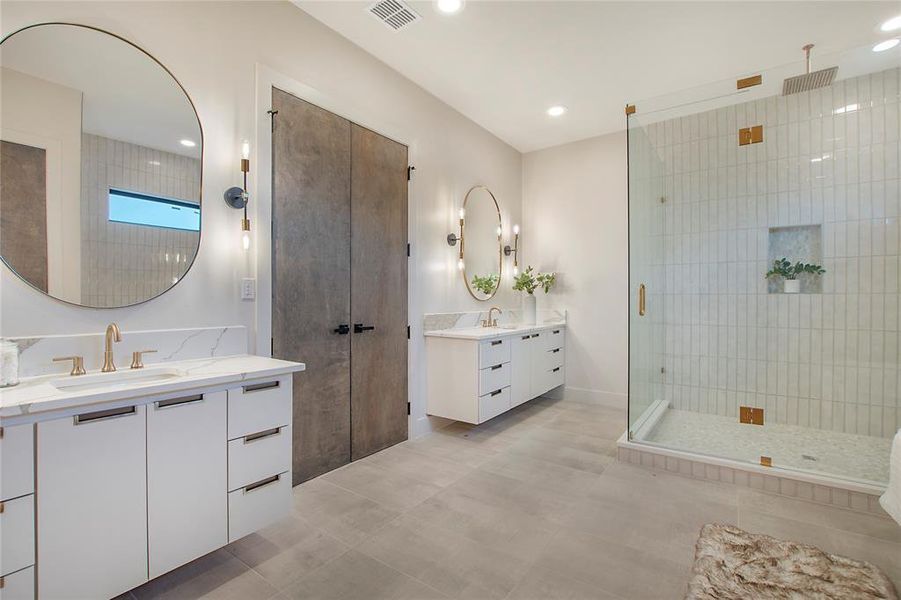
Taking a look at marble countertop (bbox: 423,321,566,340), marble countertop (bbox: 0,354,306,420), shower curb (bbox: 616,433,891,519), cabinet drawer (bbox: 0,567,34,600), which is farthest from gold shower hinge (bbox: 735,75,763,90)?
cabinet drawer (bbox: 0,567,34,600)

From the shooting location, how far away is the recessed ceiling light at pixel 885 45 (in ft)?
8.09

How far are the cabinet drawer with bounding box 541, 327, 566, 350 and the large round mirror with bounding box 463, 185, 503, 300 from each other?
0.69 m

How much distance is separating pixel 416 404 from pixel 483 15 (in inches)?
107

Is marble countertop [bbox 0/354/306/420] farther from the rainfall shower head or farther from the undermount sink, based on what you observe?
the rainfall shower head

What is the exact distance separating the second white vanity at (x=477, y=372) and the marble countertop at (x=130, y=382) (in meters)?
1.53

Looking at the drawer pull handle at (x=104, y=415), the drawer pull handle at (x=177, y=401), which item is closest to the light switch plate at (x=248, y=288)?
the drawer pull handle at (x=177, y=401)

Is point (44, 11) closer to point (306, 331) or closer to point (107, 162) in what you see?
point (107, 162)

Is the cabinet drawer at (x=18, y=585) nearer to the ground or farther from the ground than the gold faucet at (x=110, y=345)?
nearer to the ground

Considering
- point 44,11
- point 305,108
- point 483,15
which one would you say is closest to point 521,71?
point 483,15

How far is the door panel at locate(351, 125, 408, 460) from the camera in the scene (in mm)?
2830

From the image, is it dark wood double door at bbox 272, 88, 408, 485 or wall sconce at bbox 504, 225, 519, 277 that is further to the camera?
wall sconce at bbox 504, 225, 519, 277

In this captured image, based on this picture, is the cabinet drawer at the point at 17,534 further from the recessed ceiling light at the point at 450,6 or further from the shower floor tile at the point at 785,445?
the shower floor tile at the point at 785,445

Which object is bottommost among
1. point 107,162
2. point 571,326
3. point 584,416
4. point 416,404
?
point 584,416

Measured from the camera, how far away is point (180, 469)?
148 centimetres
